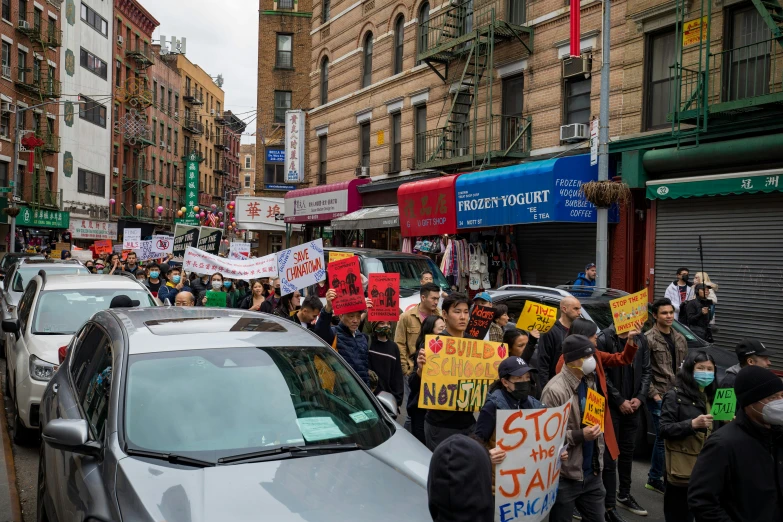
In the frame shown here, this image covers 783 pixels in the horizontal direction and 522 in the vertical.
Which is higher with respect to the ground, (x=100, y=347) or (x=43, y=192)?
(x=43, y=192)

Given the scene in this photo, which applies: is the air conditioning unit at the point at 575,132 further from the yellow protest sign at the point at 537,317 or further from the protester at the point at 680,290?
the yellow protest sign at the point at 537,317

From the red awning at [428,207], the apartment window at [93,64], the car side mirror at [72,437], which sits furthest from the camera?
the apartment window at [93,64]

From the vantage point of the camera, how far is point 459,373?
549cm

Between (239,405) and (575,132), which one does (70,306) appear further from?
(575,132)

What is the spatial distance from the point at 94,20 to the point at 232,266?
1721 inches

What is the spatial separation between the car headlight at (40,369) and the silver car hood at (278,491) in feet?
14.9

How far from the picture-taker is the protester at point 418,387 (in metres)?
5.98

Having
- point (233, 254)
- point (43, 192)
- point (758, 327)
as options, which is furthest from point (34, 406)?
point (43, 192)

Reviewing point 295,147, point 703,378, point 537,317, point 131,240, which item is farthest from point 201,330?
point 295,147

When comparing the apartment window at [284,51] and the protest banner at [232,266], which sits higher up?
the apartment window at [284,51]

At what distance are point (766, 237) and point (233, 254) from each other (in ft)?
37.9

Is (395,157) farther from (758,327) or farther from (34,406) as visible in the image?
(34,406)

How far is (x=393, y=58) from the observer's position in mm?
24438

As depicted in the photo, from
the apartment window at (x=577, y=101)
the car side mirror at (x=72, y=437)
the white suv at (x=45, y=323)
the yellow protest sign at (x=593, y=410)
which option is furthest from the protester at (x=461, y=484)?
the apartment window at (x=577, y=101)
